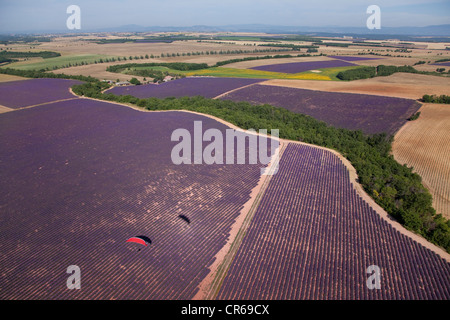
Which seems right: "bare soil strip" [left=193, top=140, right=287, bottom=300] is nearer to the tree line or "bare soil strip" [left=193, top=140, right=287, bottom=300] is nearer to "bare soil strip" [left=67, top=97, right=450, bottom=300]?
"bare soil strip" [left=67, top=97, right=450, bottom=300]

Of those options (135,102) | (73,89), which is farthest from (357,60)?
(73,89)

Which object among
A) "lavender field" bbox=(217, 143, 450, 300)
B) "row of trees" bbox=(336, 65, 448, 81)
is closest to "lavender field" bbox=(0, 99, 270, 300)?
"lavender field" bbox=(217, 143, 450, 300)

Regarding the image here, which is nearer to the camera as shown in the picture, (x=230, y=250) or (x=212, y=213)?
(x=230, y=250)

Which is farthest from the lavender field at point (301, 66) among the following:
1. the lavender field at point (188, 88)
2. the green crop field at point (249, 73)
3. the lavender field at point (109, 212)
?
the lavender field at point (109, 212)

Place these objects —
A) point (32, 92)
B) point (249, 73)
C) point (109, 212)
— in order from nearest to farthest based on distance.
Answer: point (109, 212) < point (32, 92) < point (249, 73)

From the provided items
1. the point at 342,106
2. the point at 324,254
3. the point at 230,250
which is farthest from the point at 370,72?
the point at 230,250

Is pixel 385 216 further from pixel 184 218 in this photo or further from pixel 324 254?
pixel 184 218

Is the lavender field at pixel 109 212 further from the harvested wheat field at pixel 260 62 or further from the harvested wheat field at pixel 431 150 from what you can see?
the harvested wheat field at pixel 260 62
